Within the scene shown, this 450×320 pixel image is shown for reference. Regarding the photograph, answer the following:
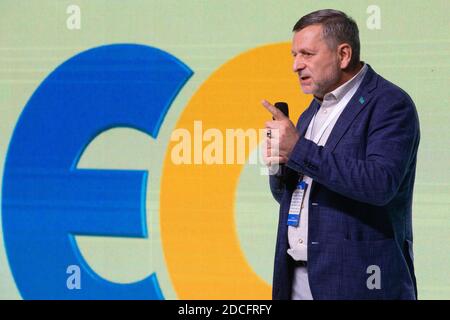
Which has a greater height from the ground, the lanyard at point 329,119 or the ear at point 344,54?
the ear at point 344,54

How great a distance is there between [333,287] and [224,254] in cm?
146

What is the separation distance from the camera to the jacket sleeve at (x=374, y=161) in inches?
71.4

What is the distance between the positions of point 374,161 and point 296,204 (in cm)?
28

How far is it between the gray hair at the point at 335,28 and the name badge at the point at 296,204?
0.37m

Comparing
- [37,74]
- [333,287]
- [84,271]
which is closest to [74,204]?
[84,271]

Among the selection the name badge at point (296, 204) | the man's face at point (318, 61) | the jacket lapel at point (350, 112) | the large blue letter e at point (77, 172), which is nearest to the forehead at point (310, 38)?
the man's face at point (318, 61)

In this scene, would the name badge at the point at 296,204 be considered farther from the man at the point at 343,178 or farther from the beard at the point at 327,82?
the beard at the point at 327,82

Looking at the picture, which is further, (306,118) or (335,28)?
(306,118)

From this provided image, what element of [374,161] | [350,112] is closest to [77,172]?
[350,112]

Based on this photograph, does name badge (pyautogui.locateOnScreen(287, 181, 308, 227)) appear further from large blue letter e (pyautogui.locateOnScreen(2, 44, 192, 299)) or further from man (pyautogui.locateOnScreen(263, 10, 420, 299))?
large blue letter e (pyautogui.locateOnScreen(2, 44, 192, 299))

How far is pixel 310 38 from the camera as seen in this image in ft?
6.64

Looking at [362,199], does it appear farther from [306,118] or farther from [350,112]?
[306,118]

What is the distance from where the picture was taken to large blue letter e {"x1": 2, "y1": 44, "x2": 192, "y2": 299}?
3.44 m

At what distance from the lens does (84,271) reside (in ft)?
11.5
